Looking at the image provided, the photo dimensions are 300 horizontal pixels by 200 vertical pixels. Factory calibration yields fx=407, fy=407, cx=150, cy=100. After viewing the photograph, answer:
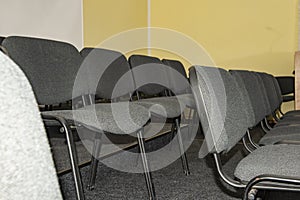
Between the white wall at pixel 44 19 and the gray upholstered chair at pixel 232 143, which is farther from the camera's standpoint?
the white wall at pixel 44 19

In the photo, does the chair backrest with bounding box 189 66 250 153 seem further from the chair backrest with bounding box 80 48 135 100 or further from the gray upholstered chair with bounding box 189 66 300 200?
the chair backrest with bounding box 80 48 135 100

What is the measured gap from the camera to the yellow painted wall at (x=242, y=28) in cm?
506

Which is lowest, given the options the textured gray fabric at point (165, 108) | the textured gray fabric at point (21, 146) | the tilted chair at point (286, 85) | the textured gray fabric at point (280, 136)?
the tilted chair at point (286, 85)

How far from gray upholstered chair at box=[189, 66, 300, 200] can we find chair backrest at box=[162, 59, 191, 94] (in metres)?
1.80

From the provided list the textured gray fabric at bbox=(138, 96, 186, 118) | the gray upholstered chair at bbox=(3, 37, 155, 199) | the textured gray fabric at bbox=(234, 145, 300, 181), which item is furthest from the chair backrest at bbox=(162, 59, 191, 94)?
Answer: the textured gray fabric at bbox=(234, 145, 300, 181)

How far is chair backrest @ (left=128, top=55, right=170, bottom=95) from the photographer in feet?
9.11

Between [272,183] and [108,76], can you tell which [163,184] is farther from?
[272,183]

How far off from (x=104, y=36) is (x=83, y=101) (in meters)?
2.43

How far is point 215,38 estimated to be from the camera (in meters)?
5.34

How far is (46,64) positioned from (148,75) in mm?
1050

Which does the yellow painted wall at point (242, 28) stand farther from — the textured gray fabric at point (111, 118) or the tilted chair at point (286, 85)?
the textured gray fabric at point (111, 118)

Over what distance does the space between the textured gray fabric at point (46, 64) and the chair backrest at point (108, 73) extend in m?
0.13

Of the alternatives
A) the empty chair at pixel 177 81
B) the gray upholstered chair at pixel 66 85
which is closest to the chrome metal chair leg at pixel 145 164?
the gray upholstered chair at pixel 66 85

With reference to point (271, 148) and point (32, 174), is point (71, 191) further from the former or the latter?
point (32, 174)
